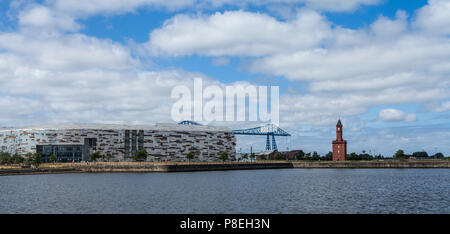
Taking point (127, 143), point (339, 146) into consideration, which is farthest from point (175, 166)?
point (339, 146)

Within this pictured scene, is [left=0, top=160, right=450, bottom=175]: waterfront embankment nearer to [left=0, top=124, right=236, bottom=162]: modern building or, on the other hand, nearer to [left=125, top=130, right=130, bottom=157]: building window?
[left=0, top=124, right=236, bottom=162]: modern building

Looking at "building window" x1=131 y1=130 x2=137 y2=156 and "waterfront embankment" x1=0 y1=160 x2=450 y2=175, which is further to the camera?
"building window" x1=131 y1=130 x2=137 y2=156

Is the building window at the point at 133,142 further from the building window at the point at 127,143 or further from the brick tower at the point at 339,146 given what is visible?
the brick tower at the point at 339,146

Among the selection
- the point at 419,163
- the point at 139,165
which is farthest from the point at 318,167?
the point at 139,165

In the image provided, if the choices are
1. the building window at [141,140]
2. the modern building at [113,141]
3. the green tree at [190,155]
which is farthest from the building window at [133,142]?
the green tree at [190,155]

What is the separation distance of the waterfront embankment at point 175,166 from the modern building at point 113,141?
18.8 m

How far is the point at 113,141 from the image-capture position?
152125 millimetres

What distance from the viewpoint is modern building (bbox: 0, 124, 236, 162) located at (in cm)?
14725

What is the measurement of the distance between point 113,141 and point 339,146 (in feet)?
280

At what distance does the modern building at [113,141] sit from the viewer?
147 meters

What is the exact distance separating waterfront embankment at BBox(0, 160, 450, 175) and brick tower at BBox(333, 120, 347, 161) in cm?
1496

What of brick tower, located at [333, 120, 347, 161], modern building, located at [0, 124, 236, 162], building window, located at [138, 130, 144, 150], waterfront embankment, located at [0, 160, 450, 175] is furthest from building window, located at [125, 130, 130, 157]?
brick tower, located at [333, 120, 347, 161]
